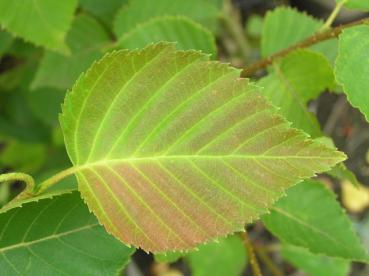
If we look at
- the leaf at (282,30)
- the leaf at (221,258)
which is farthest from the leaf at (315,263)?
the leaf at (282,30)

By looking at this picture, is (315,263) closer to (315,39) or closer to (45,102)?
(45,102)

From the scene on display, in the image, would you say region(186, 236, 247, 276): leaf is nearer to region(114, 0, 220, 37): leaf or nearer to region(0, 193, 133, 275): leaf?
region(114, 0, 220, 37): leaf

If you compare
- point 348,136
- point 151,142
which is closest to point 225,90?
point 151,142

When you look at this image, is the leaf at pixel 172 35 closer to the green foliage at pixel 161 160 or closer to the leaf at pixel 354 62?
the green foliage at pixel 161 160

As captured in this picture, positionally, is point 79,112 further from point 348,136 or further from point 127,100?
point 348,136

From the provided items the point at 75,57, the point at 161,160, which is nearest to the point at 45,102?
the point at 75,57
